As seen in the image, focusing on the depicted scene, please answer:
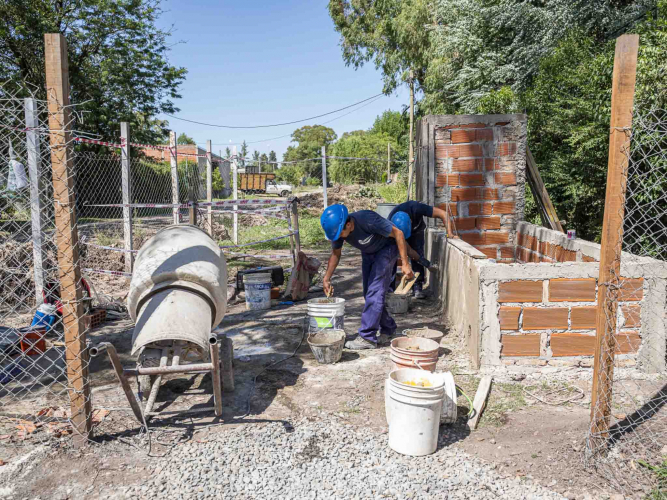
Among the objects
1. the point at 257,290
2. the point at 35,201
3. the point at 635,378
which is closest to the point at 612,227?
the point at 635,378

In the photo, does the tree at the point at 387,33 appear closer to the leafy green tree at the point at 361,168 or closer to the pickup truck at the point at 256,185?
the leafy green tree at the point at 361,168

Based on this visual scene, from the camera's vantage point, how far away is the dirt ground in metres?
3.12

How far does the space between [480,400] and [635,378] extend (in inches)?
61.3

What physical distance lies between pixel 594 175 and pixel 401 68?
17.3 m

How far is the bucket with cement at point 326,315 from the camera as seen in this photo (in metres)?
5.43

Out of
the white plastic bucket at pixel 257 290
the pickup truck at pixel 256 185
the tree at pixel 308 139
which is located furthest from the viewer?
the tree at pixel 308 139

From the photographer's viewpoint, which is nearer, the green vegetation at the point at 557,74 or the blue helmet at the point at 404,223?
the blue helmet at the point at 404,223

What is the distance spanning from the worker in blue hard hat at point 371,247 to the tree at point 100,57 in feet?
53.7

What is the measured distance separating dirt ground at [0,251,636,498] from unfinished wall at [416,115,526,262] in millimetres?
2423

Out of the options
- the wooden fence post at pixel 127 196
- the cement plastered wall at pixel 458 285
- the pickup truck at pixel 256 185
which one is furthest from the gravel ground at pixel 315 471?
the pickup truck at pixel 256 185

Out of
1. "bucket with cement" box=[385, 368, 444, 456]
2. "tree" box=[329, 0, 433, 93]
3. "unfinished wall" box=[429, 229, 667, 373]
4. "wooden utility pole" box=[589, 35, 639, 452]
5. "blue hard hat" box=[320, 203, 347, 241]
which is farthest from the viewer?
"tree" box=[329, 0, 433, 93]

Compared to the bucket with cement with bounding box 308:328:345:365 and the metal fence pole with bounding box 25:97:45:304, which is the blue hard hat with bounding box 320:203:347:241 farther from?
the metal fence pole with bounding box 25:97:45:304

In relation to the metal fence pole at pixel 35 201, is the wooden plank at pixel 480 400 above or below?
below

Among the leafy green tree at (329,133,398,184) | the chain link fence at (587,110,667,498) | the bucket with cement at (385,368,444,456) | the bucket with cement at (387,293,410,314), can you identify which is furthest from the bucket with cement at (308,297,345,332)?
the leafy green tree at (329,133,398,184)
